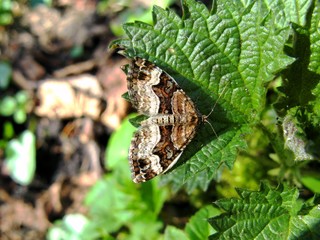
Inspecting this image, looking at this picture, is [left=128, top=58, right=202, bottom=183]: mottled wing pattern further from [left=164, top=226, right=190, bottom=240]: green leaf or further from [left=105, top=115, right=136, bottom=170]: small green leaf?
[left=105, top=115, right=136, bottom=170]: small green leaf

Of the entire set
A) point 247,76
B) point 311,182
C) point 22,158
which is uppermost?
point 247,76

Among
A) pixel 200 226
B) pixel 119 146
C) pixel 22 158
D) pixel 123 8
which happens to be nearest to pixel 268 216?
pixel 200 226

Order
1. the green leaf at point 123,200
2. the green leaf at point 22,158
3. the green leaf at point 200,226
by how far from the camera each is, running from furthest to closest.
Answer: the green leaf at point 22,158, the green leaf at point 123,200, the green leaf at point 200,226

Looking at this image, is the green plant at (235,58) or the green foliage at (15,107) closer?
the green plant at (235,58)

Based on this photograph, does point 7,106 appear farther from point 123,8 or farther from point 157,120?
point 157,120

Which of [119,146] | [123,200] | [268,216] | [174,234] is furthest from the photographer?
[119,146]

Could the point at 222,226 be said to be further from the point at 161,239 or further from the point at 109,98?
the point at 109,98

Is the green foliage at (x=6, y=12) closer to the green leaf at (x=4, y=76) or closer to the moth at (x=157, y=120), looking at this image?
the green leaf at (x=4, y=76)

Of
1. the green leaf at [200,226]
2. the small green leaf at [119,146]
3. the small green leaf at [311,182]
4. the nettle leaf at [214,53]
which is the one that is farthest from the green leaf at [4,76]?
the small green leaf at [311,182]
